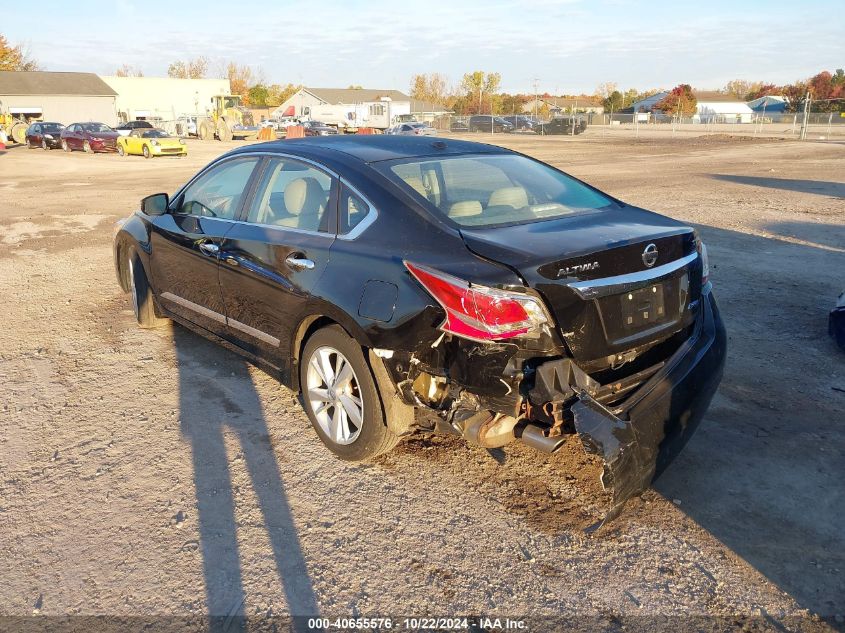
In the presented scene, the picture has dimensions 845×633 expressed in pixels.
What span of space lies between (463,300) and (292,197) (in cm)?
169

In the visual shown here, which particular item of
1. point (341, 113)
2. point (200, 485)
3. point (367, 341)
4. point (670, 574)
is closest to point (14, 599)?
point (200, 485)

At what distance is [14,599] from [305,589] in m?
1.17

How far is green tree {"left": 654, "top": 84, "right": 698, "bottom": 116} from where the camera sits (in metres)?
89.3

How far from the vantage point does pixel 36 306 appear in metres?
7.16

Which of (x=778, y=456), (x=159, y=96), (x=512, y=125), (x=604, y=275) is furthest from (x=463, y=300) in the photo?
(x=159, y=96)

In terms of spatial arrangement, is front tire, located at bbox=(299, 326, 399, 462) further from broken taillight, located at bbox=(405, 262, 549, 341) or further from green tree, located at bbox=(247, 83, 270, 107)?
green tree, located at bbox=(247, 83, 270, 107)

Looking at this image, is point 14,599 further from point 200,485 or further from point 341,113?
point 341,113

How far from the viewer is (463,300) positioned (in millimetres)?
3121

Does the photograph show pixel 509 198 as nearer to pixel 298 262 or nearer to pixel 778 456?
pixel 298 262

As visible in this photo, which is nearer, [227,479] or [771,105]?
[227,479]

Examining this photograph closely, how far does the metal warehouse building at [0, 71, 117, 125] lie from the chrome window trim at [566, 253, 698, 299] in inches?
3090

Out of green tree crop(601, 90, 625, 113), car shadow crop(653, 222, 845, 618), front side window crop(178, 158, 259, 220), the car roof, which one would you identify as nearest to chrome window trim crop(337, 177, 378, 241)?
the car roof

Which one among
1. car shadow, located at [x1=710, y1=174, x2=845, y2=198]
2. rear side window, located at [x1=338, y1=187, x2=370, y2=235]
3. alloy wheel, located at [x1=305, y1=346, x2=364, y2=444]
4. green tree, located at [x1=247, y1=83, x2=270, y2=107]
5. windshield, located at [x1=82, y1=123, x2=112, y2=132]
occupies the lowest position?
alloy wheel, located at [x1=305, y1=346, x2=364, y2=444]

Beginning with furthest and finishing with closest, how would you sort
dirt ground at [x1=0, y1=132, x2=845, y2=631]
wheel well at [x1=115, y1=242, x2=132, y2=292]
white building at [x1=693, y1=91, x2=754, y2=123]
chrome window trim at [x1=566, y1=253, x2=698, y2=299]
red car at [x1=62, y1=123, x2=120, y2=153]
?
white building at [x1=693, y1=91, x2=754, y2=123], red car at [x1=62, y1=123, x2=120, y2=153], wheel well at [x1=115, y1=242, x2=132, y2=292], chrome window trim at [x1=566, y1=253, x2=698, y2=299], dirt ground at [x1=0, y1=132, x2=845, y2=631]
